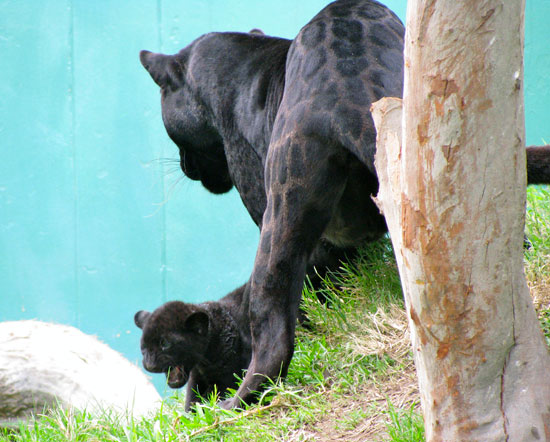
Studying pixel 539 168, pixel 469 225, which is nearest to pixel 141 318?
pixel 539 168

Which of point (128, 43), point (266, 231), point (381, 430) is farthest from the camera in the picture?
point (128, 43)

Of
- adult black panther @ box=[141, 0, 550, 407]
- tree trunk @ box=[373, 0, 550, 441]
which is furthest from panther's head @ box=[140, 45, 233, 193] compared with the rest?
tree trunk @ box=[373, 0, 550, 441]

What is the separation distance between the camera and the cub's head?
495 cm

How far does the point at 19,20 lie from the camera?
24.7 feet

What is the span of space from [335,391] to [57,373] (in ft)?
9.66

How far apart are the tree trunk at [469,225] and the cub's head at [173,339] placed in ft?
9.17

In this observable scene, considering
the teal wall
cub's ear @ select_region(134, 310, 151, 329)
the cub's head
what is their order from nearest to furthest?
the cub's head → cub's ear @ select_region(134, 310, 151, 329) → the teal wall

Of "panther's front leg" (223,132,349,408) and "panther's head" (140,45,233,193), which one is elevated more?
"panther's head" (140,45,233,193)

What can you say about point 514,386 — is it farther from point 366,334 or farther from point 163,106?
point 163,106

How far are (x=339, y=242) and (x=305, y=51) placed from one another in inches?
51.9

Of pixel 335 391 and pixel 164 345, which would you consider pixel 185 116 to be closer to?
pixel 164 345

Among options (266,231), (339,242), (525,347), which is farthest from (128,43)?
(525,347)

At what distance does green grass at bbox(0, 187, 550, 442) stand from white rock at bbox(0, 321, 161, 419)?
1347 millimetres

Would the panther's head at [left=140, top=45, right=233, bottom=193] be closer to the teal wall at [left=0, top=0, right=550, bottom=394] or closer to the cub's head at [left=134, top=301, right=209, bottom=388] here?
the cub's head at [left=134, top=301, right=209, bottom=388]
